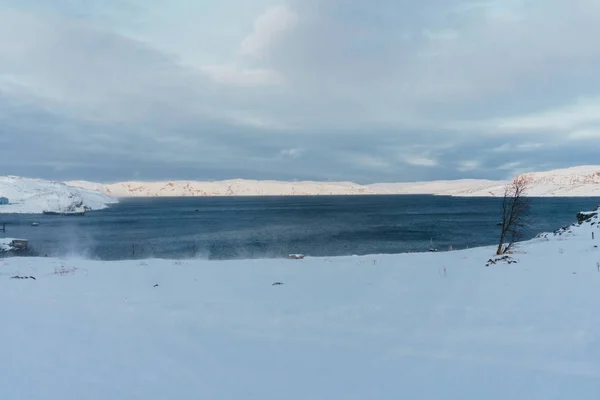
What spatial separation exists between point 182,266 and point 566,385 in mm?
16671

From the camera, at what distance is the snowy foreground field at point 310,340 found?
218 inches

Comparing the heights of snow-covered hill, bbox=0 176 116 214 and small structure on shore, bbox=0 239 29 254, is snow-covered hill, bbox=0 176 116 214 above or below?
above

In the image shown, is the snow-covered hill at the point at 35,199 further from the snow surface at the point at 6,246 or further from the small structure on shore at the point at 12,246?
the snow surface at the point at 6,246

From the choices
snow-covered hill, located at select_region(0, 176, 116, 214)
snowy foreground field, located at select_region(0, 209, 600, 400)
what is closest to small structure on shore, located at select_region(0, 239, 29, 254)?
snowy foreground field, located at select_region(0, 209, 600, 400)

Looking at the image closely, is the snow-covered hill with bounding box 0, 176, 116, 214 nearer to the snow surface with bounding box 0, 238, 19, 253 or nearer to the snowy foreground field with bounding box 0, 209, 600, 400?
the snow surface with bounding box 0, 238, 19, 253

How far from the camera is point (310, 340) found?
745 centimetres

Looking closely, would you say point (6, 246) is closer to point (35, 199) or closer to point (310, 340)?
point (310, 340)

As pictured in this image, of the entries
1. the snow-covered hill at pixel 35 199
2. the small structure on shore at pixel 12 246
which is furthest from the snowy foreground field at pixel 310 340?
the snow-covered hill at pixel 35 199

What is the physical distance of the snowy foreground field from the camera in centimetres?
554

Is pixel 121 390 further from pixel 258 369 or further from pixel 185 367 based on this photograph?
pixel 258 369

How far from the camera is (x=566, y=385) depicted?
5.22 metres

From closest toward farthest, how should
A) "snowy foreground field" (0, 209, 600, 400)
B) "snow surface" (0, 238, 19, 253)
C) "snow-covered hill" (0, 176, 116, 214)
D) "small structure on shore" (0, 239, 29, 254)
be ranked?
1. "snowy foreground field" (0, 209, 600, 400)
2. "snow surface" (0, 238, 19, 253)
3. "small structure on shore" (0, 239, 29, 254)
4. "snow-covered hill" (0, 176, 116, 214)

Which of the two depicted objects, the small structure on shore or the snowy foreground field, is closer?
the snowy foreground field

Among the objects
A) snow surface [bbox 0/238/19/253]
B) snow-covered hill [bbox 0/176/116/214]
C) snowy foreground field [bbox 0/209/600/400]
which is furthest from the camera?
snow-covered hill [bbox 0/176/116/214]
